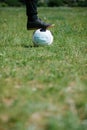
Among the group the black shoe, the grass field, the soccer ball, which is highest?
the black shoe

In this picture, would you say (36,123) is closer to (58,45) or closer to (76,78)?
(76,78)

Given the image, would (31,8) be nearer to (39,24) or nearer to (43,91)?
(39,24)

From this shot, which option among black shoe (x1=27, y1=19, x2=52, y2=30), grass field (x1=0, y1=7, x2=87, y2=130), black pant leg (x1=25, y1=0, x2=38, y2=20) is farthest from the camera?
black shoe (x1=27, y1=19, x2=52, y2=30)

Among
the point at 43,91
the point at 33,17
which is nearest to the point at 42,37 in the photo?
the point at 33,17

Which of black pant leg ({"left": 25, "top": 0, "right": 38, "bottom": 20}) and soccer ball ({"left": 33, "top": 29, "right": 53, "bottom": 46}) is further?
soccer ball ({"left": 33, "top": 29, "right": 53, "bottom": 46})

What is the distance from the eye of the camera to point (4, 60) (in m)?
7.31

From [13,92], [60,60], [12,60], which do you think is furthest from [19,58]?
[13,92]

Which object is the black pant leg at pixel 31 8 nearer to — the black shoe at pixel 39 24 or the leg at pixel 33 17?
the leg at pixel 33 17

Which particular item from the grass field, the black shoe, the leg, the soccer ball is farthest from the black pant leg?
the grass field

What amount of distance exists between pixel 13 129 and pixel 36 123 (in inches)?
10.6

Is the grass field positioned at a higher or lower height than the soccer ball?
lower

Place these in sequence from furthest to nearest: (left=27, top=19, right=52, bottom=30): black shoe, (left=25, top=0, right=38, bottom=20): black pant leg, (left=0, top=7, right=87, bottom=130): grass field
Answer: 1. (left=27, top=19, right=52, bottom=30): black shoe
2. (left=25, top=0, right=38, bottom=20): black pant leg
3. (left=0, top=7, right=87, bottom=130): grass field

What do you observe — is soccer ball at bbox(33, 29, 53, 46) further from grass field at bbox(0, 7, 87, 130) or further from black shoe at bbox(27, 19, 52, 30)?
grass field at bbox(0, 7, 87, 130)

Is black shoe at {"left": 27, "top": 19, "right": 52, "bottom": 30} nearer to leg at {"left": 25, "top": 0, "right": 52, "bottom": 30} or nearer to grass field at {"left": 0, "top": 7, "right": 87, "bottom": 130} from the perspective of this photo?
leg at {"left": 25, "top": 0, "right": 52, "bottom": 30}
